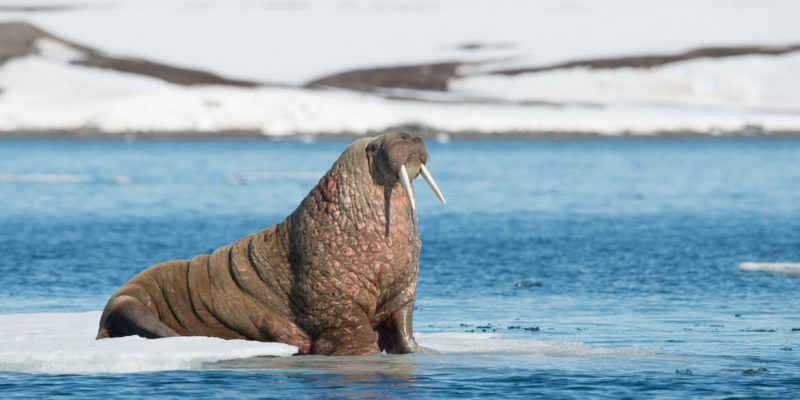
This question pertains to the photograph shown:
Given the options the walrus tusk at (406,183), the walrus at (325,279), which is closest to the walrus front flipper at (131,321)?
the walrus at (325,279)

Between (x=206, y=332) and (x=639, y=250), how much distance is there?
11305 mm

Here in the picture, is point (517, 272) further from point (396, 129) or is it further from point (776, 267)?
point (396, 129)

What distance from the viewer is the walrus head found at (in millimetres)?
8844

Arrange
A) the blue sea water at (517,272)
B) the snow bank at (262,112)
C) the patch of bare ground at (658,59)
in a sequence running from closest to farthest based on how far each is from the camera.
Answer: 1. the blue sea water at (517,272)
2. the snow bank at (262,112)
3. the patch of bare ground at (658,59)

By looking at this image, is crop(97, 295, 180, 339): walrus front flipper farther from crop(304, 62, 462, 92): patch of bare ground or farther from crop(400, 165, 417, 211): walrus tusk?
crop(304, 62, 462, 92): patch of bare ground

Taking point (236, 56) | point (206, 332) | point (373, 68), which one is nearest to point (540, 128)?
point (373, 68)

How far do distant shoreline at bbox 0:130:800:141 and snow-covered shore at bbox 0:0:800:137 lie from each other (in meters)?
0.30

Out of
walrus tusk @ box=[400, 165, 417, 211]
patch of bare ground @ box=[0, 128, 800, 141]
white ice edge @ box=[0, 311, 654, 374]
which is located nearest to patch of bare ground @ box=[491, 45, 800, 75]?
patch of bare ground @ box=[0, 128, 800, 141]

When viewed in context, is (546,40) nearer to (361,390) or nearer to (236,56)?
(236,56)

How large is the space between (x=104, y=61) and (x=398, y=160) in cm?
11216

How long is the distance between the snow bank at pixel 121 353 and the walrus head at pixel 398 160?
1368mm

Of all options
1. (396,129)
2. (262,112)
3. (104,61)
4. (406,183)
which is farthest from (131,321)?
(104,61)

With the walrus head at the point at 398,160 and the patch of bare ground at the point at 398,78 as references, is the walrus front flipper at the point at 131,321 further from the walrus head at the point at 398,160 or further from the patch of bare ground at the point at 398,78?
the patch of bare ground at the point at 398,78

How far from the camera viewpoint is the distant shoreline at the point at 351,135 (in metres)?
85.9
